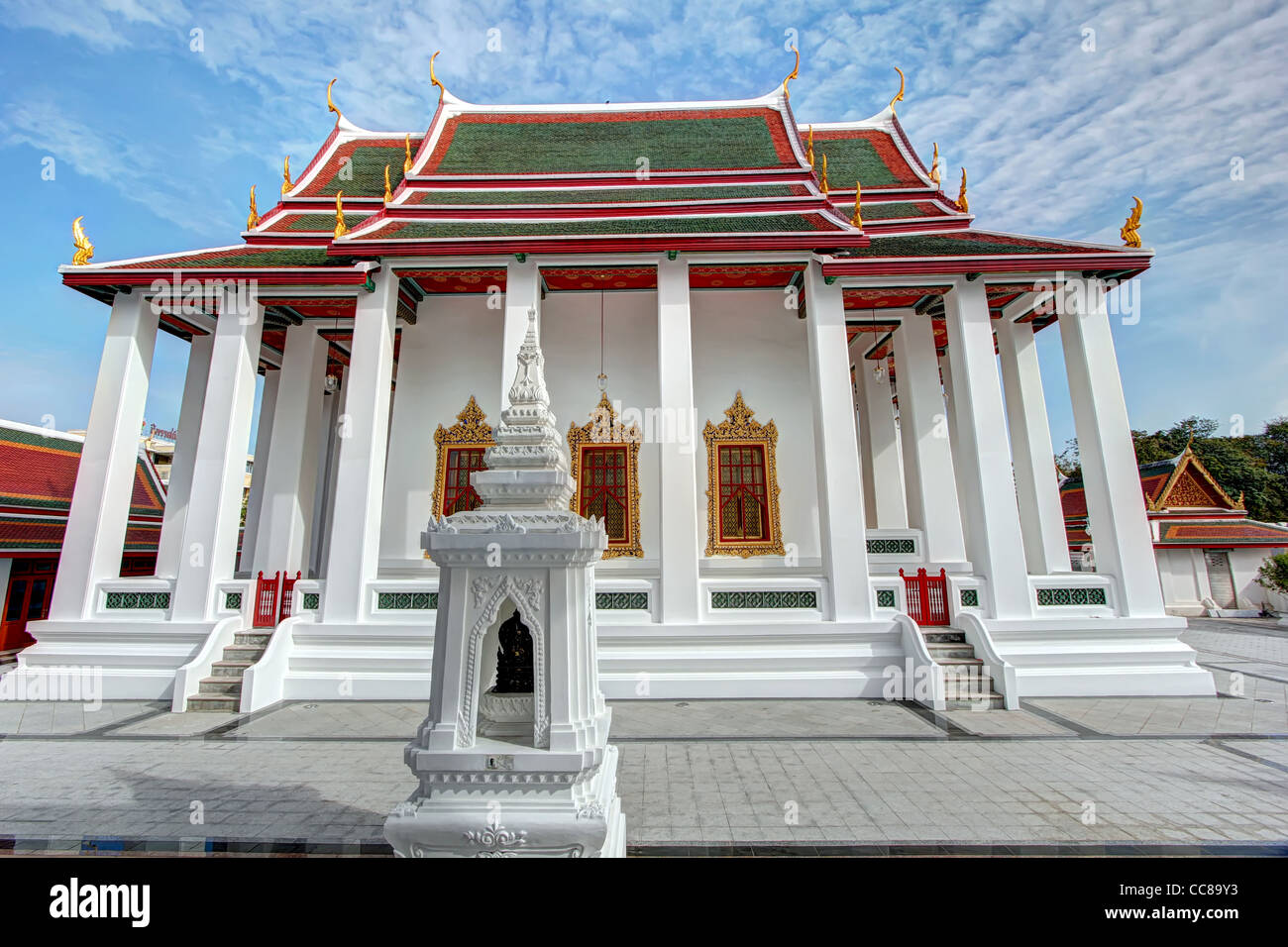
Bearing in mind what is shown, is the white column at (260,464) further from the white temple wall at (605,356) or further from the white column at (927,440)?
the white column at (927,440)

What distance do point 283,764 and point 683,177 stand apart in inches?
425

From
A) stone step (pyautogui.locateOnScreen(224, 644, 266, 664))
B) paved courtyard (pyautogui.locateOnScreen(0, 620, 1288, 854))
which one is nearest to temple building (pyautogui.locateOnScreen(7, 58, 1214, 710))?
stone step (pyautogui.locateOnScreen(224, 644, 266, 664))

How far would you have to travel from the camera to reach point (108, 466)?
8.71 metres

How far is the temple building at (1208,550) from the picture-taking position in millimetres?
18062

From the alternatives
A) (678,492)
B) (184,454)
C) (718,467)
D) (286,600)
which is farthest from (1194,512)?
(184,454)

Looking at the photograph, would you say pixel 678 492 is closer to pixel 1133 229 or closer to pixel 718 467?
pixel 718 467

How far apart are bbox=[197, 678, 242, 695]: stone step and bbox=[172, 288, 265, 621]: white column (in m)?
1.06

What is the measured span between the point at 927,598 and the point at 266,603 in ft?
32.2

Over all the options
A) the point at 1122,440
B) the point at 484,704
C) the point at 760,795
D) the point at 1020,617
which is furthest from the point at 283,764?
the point at 1122,440

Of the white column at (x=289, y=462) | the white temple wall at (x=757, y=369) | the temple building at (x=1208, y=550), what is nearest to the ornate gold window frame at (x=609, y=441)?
the white temple wall at (x=757, y=369)

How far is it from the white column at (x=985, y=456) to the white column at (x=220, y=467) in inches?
420

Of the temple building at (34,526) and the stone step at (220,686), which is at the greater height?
the temple building at (34,526)

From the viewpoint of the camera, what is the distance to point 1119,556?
8.51m
